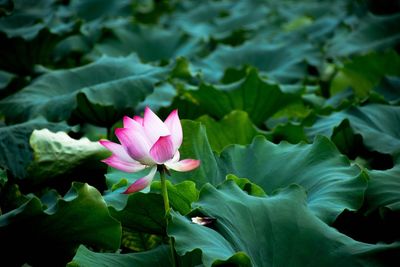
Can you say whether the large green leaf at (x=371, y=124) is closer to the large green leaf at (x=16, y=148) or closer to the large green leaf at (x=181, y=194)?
the large green leaf at (x=181, y=194)

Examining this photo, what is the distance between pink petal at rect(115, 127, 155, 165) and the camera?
1246 mm

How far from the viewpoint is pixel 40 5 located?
11.3 feet

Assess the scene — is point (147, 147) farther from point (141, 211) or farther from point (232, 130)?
point (232, 130)

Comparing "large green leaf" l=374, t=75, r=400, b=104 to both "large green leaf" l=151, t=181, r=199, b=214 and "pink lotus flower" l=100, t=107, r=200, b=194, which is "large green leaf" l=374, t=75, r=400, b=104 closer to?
"large green leaf" l=151, t=181, r=199, b=214

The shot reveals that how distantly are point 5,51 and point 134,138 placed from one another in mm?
1806

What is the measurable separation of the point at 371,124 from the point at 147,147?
1021 millimetres

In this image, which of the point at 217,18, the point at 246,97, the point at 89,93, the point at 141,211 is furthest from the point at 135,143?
the point at 217,18

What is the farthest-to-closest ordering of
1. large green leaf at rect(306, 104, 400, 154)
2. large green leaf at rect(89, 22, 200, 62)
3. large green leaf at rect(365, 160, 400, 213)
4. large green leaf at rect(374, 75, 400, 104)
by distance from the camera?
large green leaf at rect(89, 22, 200, 62) < large green leaf at rect(374, 75, 400, 104) < large green leaf at rect(306, 104, 400, 154) < large green leaf at rect(365, 160, 400, 213)

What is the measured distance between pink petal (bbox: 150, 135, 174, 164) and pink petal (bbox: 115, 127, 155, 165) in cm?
1

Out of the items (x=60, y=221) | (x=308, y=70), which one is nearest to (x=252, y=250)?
(x=60, y=221)

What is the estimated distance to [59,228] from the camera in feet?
4.85

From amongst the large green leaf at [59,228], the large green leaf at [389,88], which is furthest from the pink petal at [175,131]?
the large green leaf at [389,88]

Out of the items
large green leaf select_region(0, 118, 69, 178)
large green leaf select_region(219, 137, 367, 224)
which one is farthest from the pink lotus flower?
large green leaf select_region(0, 118, 69, 178)

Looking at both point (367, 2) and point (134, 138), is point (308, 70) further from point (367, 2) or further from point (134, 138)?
point (134, 138)
